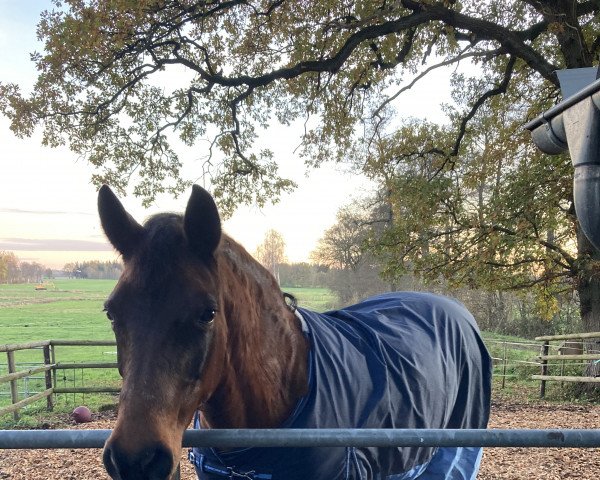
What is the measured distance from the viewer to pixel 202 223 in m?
1.76

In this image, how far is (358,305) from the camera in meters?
3.62

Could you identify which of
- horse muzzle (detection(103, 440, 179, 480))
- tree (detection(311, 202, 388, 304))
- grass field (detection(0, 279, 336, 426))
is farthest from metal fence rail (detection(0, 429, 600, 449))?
tree (detection(311, 202, 388, 304))

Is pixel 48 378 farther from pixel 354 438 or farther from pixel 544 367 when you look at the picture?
pixel 544 367

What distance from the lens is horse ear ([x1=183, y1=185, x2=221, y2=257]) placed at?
174 centimetres

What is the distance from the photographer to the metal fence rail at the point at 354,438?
1.34 metres

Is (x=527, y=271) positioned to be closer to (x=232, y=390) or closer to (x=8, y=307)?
(x=232, y=390)

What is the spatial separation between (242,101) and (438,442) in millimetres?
10231

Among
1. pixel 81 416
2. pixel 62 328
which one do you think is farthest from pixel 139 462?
pixel 62 328

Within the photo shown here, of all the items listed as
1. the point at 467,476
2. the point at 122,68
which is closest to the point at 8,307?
the point at 122,68

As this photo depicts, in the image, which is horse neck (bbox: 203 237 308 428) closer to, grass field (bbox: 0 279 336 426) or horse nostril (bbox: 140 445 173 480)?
horse nostril (bbox: 140 445 173 480)

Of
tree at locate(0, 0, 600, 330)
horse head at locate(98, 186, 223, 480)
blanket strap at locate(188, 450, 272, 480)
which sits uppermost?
tree at locate(0, 0, 600, 330)

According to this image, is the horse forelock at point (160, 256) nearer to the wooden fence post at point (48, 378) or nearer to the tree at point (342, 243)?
the wooden fence post at point (48, 378)

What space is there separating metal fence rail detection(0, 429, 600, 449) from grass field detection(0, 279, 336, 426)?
7.07 meters

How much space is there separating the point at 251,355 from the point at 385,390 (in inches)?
29.6
